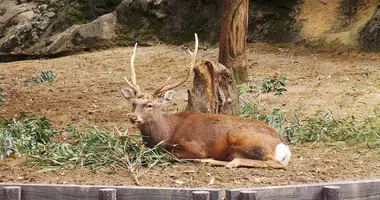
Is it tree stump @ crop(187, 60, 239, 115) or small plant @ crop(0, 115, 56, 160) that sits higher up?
tree stump @ crop(187, 60, 239, 115)

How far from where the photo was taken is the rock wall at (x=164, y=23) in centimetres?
1430

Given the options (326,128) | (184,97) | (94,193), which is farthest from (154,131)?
(184,97)

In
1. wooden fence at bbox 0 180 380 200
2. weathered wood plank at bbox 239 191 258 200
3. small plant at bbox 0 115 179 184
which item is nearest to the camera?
weathered wood plank at bbox 239 191 258 200

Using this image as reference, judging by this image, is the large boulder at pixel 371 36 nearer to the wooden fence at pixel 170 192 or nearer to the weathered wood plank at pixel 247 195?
the wooden fence at pixel 170 192

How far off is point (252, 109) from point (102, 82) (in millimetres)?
4382

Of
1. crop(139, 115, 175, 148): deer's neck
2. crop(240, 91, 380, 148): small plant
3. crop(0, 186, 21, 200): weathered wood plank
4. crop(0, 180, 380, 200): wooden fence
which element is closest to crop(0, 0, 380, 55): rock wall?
crop(240, 91, 380, 148): small plant

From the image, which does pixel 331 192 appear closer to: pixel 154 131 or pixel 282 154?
pixel 282 154

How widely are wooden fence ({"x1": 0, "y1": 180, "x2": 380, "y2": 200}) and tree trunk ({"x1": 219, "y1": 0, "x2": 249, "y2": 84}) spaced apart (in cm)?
697

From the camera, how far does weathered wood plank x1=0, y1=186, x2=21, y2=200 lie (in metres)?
5.18

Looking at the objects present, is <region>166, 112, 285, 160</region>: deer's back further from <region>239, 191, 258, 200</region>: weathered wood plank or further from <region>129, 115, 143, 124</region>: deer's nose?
<region>239, 191, 258, 200</region>: weathered wood plank

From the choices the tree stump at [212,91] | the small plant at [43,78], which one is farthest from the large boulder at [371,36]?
the small plant at [43,78]

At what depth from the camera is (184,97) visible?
11609 mm

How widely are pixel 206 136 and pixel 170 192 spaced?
8.16ft

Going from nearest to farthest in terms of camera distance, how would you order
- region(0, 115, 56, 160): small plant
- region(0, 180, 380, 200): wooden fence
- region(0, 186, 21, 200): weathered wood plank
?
region(0, 180, 380, 200): wooden fence → region(0, 186, 21, 200): weathered wood plank → region(0, 115, 56, 160): small plant
